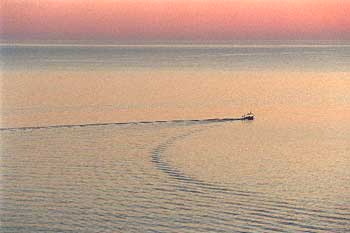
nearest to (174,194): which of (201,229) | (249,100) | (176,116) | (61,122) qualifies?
(201,229)

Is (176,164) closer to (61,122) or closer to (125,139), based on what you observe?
(125,139)

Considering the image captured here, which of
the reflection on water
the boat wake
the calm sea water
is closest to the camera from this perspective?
the boat wake

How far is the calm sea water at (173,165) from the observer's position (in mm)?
10758

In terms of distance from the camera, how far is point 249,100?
1135 inches

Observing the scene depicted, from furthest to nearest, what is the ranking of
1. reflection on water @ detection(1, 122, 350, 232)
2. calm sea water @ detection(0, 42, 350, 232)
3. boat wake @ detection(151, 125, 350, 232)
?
calm sea water @ detection(0, 42, 350, 232) < reflection on water @ detection(1, 122, 350, 232) < boat wake @ detection(151, 125, 350, 232)

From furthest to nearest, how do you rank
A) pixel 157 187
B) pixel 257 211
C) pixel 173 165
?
pixel 173 165
pixel 157 187
pixel 257 211

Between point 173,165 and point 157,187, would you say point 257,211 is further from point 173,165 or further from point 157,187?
point 173,165

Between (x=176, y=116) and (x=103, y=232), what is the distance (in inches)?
516

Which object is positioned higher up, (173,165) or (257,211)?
(173,165)

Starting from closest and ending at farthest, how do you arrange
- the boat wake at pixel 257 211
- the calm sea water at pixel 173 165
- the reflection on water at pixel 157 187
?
the boat wake at pixel 257 211 < the reflection on water at pixel 157 187 < the calm sea water at pixel 173 165

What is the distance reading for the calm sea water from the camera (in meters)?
10.8

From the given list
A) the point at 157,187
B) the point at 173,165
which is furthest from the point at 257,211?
the point at 173,165

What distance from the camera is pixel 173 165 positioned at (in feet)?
48.2

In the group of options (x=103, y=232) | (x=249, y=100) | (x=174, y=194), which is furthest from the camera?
(x=249, y=100)
